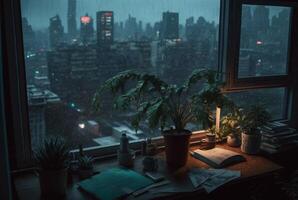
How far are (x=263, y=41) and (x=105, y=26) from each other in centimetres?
129

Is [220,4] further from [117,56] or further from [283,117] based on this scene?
[283,117]

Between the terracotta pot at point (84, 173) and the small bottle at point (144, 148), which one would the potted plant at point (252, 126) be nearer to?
the small bottle at point (144, 148)

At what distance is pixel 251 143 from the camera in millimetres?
2068

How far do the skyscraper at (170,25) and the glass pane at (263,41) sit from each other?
54 cm

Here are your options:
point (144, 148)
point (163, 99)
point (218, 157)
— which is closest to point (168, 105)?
point (163, 99)

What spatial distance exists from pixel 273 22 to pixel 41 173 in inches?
80.5

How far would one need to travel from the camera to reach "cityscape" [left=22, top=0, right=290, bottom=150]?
1.84m

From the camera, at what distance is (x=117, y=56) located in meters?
2.02

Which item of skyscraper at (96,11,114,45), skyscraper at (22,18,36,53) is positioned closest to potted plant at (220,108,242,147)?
skyscraper at (96,11,114,45)

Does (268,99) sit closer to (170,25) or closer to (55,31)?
(170,25)

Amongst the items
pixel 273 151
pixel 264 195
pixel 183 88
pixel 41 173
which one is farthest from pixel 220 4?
pixel 41 173

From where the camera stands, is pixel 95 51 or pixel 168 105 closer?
pixel 168 105

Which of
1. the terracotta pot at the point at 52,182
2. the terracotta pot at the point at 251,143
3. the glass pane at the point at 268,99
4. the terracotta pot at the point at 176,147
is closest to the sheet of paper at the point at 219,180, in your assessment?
the terracotta pot at the point at 176,147

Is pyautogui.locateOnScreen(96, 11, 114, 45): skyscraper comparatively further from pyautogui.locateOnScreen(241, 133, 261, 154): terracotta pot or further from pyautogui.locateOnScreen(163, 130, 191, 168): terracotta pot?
pyautogui.locateOnScreen(241, 133, 261, 154): terracotta pot
